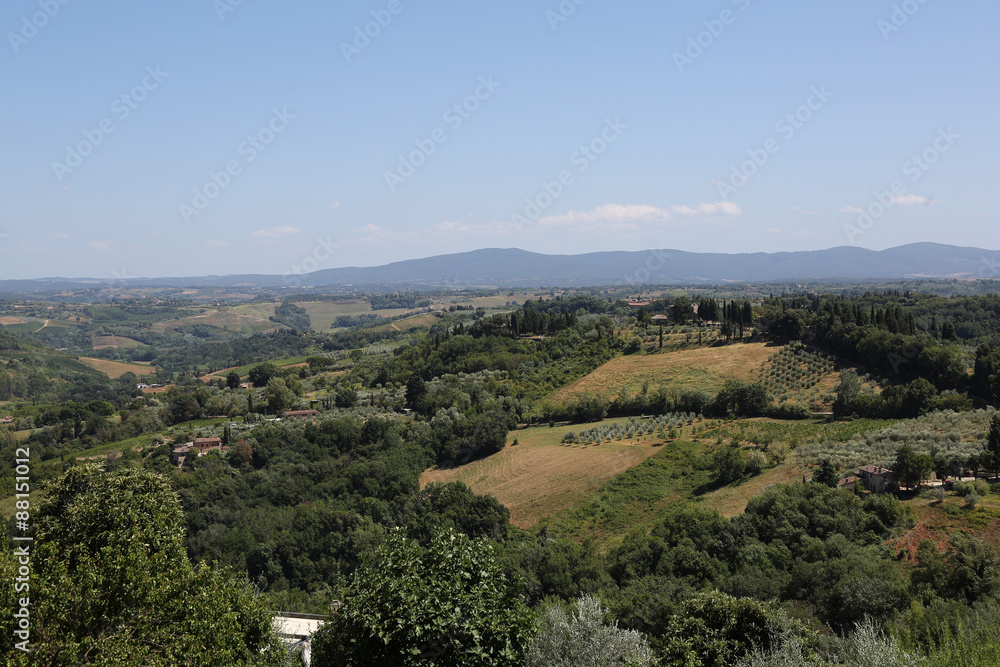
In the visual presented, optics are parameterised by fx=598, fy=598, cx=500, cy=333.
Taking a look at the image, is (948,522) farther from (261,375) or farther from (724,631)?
(261,375)

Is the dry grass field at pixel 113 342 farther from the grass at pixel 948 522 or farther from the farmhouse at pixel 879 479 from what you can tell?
the grass at pixel 948 522

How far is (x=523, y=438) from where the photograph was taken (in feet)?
165

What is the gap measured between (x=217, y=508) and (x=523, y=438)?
77.8 feet

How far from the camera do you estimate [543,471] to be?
4184 centimetres

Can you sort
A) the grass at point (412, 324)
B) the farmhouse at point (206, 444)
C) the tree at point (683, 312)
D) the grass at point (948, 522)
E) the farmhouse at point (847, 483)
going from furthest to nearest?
the grass at point (412, 324), the tree at point (683, 312), the farmhouse at point (206, 444), the farmhouse at point (847, 483), the grass at point (948, 522)

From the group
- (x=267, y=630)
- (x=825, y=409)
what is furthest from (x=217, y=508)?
(x=825, y=409)

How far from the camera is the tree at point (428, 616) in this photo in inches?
403

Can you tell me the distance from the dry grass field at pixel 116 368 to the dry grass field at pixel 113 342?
143ft

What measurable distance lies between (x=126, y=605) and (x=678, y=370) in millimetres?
51938

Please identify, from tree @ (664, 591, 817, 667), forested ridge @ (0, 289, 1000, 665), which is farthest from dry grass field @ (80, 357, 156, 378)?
tree @ (664, 591, 817, 667)

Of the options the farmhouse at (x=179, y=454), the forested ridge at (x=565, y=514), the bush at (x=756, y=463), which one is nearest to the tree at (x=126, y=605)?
the forested ridge at (x=565, y=514)

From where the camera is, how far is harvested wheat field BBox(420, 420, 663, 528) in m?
37.2

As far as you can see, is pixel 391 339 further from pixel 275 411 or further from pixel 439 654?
pixel 439 654

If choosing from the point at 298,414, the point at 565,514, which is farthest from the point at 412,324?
the point at 565,514
